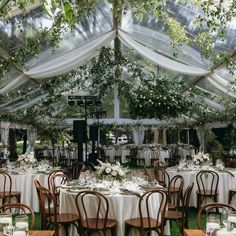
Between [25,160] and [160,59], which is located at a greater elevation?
[160,59]

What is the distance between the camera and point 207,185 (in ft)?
26.9

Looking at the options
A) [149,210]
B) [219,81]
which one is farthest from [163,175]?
[149,210]

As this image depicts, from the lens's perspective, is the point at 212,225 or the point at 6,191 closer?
the point at 212,225

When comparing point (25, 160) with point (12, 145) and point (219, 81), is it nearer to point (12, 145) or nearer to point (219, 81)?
point (219, 81)

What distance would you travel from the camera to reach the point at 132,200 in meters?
5.15

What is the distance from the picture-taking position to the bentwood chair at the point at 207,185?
767 centimetres

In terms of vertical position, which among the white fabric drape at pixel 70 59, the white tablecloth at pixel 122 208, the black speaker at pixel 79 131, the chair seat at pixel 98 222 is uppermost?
the white fabric drape at pixel 70 59

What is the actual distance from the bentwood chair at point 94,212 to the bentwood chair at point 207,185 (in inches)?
121

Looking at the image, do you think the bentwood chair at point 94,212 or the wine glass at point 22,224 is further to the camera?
the bentwood chair at point 94,212

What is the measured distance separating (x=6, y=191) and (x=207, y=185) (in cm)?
404

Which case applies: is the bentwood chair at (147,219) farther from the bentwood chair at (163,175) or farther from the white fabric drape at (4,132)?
the white fabric drape at (4,132)

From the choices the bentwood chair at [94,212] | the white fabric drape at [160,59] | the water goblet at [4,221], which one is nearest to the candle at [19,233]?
the water goblet at [4,221]

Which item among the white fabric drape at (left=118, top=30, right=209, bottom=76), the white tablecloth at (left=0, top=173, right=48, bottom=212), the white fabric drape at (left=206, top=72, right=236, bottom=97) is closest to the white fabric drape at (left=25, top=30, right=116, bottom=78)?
the white fabric drape at (left=118, top=30, right=209, bottom=76)

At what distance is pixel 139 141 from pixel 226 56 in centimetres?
1661
